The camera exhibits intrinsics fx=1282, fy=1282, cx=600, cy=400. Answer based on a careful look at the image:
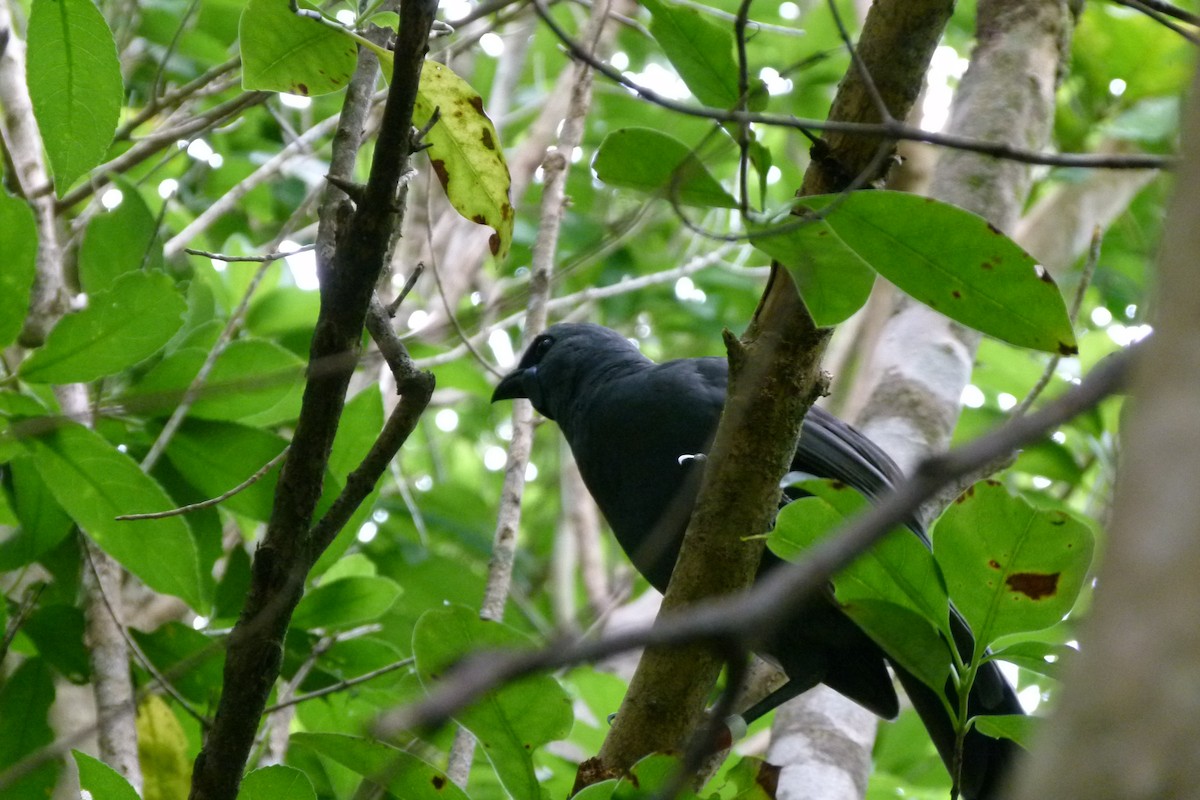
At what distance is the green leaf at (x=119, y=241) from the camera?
11.3 ft

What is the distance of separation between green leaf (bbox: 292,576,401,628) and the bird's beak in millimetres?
1175

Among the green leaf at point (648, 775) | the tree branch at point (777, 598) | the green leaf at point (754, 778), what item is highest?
the green leaf at point (754, 778)

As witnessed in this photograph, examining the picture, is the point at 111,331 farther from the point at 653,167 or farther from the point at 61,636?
the point at 653,167

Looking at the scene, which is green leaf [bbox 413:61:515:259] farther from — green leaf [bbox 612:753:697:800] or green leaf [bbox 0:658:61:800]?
green leaf [bbox 0:658:61:800]

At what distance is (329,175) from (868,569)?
106 centimetres

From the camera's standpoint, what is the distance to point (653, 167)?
2.22 metres

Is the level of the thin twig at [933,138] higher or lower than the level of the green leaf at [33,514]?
higher

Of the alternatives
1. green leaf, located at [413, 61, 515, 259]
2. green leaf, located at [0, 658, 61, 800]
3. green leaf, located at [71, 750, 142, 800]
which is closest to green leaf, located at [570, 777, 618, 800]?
green leaf, located at [71, 750, 142, 800]

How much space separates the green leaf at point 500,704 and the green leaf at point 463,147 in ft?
2.11

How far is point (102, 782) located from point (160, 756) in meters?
1.00

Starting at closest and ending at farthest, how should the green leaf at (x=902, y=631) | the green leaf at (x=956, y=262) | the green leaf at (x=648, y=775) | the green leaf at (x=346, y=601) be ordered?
the green leaf at (x=956, y=262)
the green leaf at (x=648, y=775)
the green leaf at (x=902, y=631)
the green leaf at (x=346, y=601)

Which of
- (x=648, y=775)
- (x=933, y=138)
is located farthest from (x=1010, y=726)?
(x=933, y=138)

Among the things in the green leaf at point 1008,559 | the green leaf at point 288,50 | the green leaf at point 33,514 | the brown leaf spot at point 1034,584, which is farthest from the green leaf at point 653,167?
the green leaf at point 33,514

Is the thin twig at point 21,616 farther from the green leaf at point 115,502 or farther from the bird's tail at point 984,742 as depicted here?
the bird's tail at point 984,742
